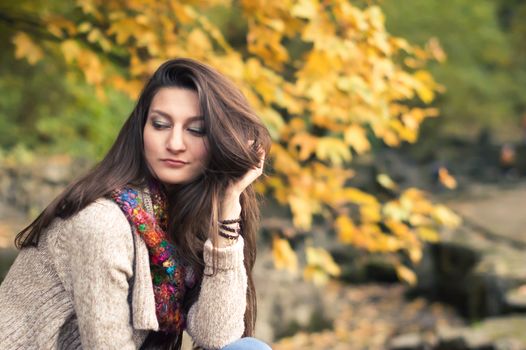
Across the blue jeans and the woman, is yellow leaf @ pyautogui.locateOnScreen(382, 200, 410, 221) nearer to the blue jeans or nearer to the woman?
the woman

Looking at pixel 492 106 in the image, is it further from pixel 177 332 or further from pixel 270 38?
pixel 177 332

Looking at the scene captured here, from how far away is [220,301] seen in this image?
2.06m

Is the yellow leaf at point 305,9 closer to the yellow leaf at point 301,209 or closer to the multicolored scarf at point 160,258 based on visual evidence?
the yellow leaf at point 301,209

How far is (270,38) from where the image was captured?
3.61 metres

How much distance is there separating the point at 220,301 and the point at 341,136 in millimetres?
5836

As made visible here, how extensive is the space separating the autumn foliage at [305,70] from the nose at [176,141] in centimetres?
139

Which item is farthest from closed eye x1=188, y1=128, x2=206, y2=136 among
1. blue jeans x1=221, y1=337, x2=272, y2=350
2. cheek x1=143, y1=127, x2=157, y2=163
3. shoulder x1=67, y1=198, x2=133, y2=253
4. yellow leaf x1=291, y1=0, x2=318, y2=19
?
yellow leaf x1=291, y1=0, x2=318, y2=19

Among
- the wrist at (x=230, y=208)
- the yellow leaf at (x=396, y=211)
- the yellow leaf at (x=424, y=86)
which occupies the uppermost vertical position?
the yellow leaf at (x=424, y=86)

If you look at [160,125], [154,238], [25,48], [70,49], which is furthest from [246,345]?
[25,48]

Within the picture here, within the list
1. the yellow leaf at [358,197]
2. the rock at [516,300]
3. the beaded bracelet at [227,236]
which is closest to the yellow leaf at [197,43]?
the yellow leaf at [358,197]

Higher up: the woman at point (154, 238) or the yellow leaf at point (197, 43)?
the yellow leaf at point (197, 43)

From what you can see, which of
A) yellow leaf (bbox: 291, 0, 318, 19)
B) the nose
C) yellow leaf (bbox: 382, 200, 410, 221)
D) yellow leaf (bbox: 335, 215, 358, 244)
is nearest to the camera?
the nose

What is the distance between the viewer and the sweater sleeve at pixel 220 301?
80.1 inches

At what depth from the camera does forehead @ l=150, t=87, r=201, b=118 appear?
2029mm
